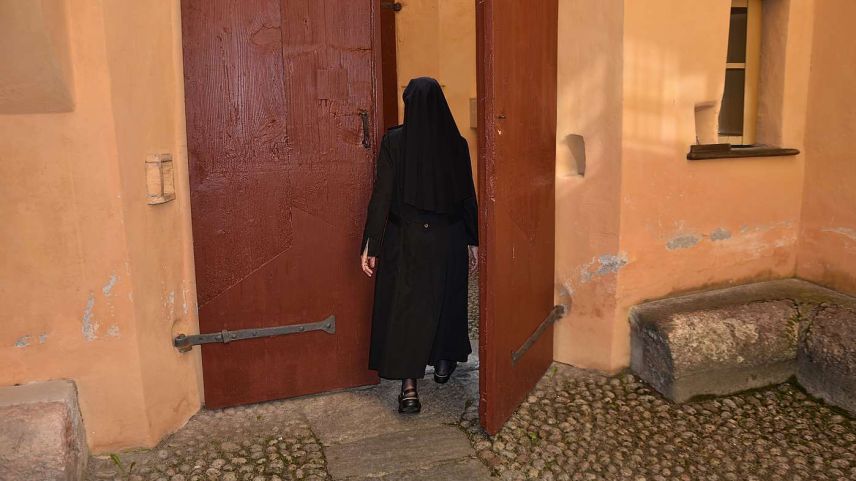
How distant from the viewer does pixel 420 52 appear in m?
7.19

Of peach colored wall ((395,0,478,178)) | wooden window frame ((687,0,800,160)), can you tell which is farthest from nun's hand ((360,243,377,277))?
peach colored wall ((395,0,478,178))

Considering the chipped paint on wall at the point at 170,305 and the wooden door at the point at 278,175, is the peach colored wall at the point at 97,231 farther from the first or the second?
the wooden door at the point at 278,175

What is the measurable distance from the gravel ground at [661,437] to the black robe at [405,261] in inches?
18.6

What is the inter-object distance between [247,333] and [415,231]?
102 centimetres

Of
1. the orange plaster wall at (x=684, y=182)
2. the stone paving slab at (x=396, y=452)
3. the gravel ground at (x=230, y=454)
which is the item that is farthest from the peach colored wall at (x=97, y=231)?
the orange plaster wall at (x=684, y=182)

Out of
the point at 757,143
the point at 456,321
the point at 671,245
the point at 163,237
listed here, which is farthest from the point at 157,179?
the point at 757,143

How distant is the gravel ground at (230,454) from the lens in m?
3.01

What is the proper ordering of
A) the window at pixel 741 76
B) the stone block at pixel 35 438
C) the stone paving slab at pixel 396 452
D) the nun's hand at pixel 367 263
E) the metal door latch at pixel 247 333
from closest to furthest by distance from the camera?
the stone block at pixel 35 438, the stone paving slab at pixel 396 452, the metal door latch at pixel 247 333, the nun's hand at pixel 367 263, the window at pixel 741 76

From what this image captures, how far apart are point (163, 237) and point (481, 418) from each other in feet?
5.72

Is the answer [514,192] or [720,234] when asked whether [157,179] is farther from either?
[720,234]

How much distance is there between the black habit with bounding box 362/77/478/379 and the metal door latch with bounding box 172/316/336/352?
267mm

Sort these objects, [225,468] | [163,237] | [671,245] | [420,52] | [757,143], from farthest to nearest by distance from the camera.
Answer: [420,52], [757,143], [671,245], [163,237], [225,468]

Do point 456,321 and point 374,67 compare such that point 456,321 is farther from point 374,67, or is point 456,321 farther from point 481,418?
point 374,67

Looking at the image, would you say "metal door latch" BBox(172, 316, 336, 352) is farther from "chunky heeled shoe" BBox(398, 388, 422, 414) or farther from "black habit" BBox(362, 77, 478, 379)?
"chunky heeled shoe" BBox(398, 388, 422, 414)
